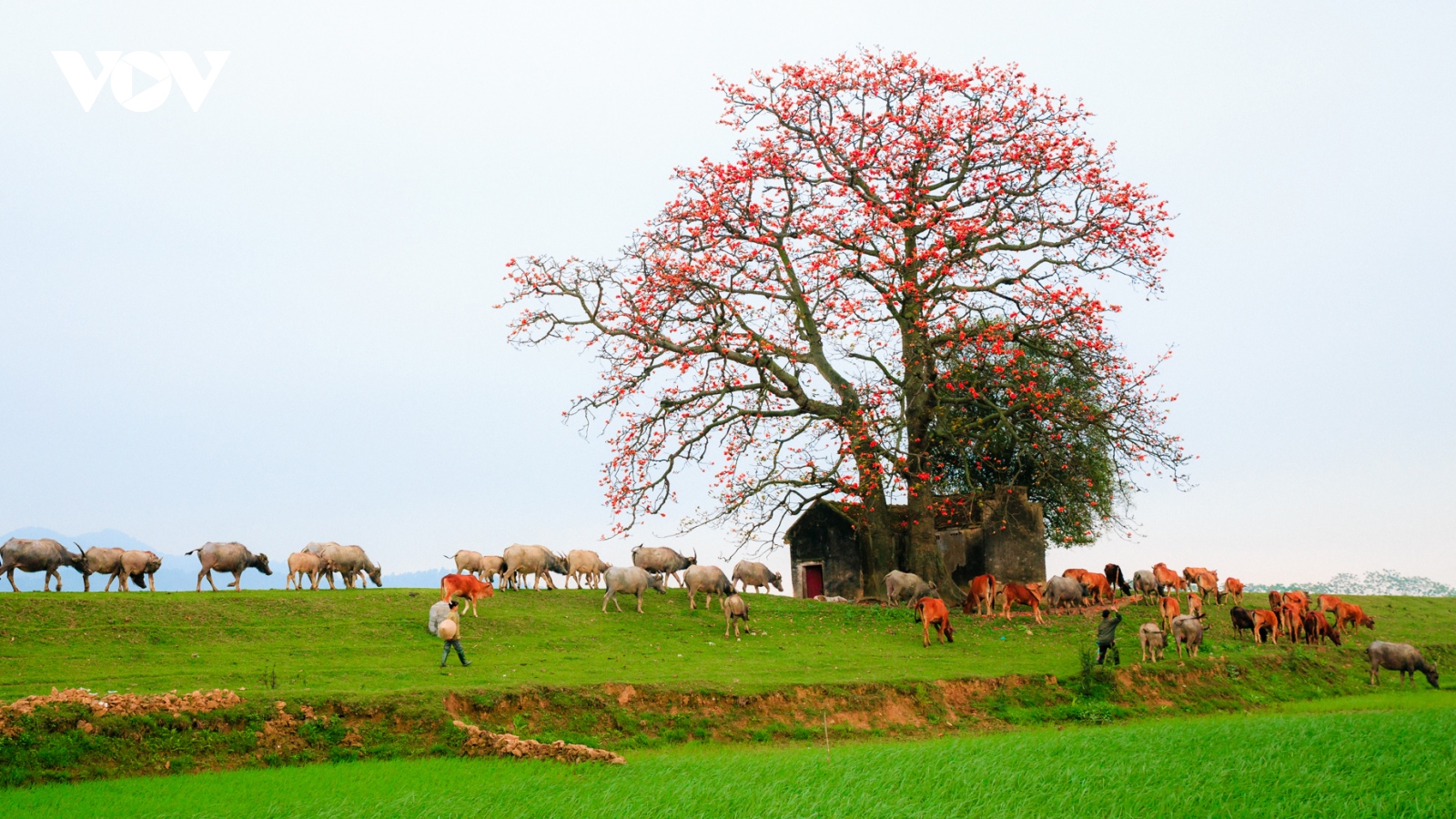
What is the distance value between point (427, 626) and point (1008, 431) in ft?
50.9

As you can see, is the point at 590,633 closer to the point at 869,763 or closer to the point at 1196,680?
the point at 869,763

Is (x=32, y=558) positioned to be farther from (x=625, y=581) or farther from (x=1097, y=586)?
(x=1097, y=586)

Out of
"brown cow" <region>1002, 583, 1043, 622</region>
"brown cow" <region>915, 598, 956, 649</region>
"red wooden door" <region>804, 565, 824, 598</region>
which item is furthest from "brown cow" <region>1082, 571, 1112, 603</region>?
"red wooden door" <region>804, 565, 824, 598</region>

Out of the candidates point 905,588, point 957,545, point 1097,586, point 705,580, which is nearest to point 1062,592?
point 1097,586

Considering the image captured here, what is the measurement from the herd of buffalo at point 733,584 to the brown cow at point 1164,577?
0.11 feet

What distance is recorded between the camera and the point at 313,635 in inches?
838

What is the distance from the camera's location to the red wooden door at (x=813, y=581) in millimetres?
37031

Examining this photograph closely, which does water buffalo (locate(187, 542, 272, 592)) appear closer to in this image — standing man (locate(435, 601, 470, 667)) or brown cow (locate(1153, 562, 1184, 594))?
standing man (locate(435, 601, 470, 667))

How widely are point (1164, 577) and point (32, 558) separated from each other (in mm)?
28497

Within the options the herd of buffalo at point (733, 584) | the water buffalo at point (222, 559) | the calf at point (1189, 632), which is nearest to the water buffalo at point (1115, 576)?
the herd of buffalo at point (733, 584)

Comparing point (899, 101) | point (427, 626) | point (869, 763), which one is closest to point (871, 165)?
point (899, 101)

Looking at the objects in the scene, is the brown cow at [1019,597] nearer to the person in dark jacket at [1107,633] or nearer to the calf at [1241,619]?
the calf at [1241,619]

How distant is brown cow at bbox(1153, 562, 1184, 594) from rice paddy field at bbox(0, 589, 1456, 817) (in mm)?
3473

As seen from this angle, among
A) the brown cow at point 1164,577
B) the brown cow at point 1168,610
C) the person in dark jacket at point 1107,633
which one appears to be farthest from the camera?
the brown cow at point 1164,577
